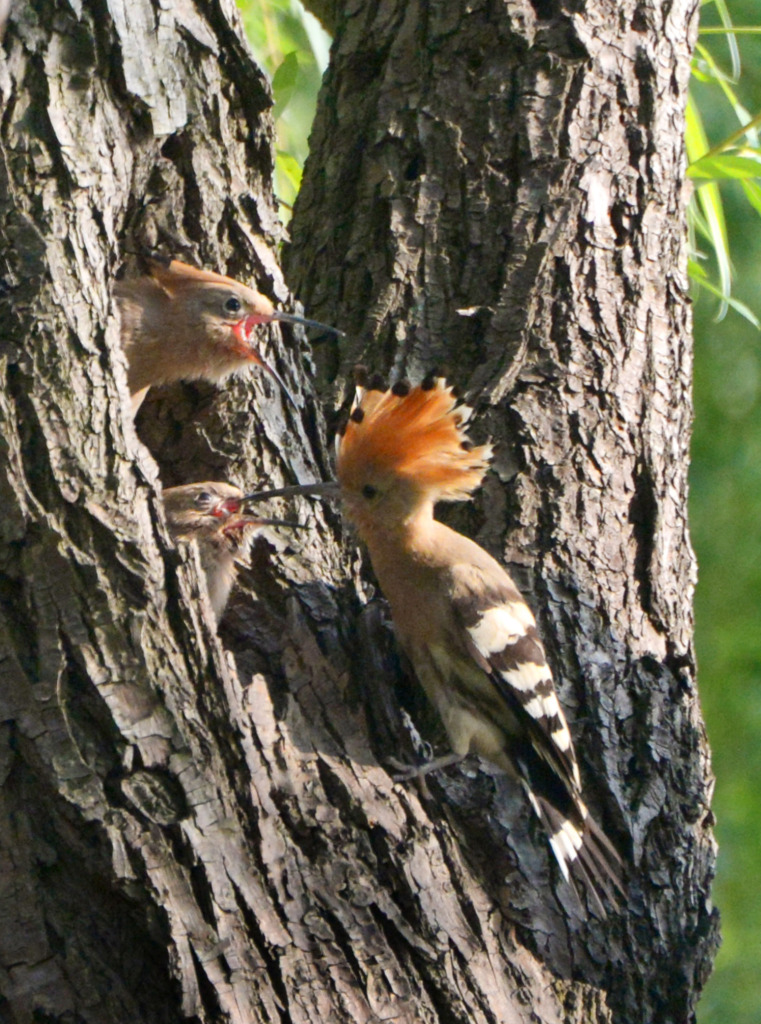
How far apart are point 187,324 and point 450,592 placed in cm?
116

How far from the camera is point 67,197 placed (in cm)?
241

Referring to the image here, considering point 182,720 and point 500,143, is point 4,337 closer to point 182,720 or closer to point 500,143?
point 182,720

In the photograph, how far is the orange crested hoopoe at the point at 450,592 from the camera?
305 cm

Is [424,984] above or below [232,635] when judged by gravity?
below

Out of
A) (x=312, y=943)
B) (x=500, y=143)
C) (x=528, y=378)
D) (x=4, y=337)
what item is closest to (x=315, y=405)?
(x=528, y=378)

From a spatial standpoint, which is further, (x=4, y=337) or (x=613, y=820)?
(x=613, y=820)

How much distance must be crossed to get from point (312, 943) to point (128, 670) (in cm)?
62

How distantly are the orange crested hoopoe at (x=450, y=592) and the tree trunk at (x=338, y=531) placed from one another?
0.08m

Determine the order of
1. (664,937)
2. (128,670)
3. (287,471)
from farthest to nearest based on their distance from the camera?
(287,471) < (664,937) < (128,670)

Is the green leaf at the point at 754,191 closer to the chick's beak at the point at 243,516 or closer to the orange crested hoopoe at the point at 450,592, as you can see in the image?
the orange crested hoopoe at the point at 450,592

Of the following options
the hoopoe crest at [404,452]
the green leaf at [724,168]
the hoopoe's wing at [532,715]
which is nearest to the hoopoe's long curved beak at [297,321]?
the hoopoe crest at [404,452]

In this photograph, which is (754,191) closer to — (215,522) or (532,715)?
(532,715)

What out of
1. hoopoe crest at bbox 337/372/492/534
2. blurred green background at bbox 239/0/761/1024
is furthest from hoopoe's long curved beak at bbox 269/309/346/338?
blurred green background at bbox 239/0/761/1024

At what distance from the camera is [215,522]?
331 cm
